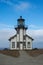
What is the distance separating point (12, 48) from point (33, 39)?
251 inches

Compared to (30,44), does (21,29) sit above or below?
above

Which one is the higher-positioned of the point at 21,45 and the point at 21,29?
the point at 21,29

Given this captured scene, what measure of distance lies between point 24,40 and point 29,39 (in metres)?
1.50

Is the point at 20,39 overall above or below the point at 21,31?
below

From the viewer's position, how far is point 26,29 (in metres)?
54.1

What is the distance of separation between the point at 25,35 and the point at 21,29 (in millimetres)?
2123

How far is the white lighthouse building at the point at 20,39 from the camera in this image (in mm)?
53094

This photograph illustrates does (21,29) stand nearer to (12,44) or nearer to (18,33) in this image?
(18,33)

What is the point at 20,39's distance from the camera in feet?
176

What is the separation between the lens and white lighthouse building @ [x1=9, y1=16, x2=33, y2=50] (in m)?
53.1

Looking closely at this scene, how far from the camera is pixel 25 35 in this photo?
5422 cm

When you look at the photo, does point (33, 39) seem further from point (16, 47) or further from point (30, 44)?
point (16, 47)

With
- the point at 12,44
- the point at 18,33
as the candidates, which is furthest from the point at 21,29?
the point at 12,44

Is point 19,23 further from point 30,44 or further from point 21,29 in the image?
point 30,44
